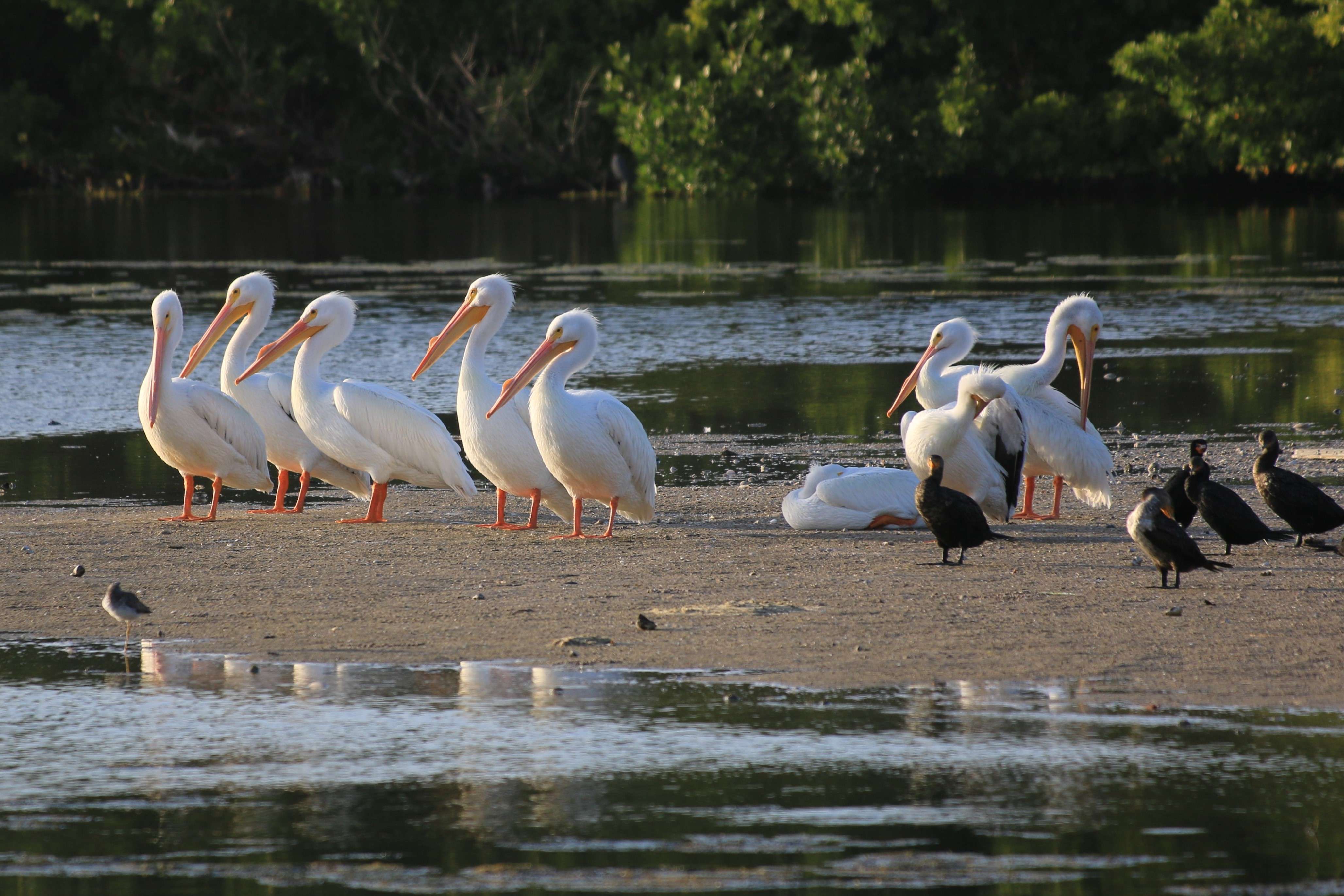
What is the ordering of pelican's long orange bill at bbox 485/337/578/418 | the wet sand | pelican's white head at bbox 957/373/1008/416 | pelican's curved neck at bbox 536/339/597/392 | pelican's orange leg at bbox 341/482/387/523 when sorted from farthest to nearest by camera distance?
pelican's orange leg at bbox 341/482/387/523 < pelican's long orange bill at bbox 485/337/578/418 < pelican's curved neck at bbox 536/339/597/392 < pelican's white head at bbox 957/373/1008/416 < the wet sand

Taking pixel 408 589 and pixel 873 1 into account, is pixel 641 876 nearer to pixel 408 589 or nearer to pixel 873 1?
pixel 408 589

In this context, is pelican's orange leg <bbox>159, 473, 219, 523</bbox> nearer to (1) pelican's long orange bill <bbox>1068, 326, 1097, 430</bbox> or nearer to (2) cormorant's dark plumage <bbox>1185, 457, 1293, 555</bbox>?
(2) cormorant's dark plumage <bbox>1185, 457, 1293, 555</bbox>

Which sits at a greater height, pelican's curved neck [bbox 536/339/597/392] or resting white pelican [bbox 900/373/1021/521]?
pelican's curved neck [bbox 536/339/597/392]

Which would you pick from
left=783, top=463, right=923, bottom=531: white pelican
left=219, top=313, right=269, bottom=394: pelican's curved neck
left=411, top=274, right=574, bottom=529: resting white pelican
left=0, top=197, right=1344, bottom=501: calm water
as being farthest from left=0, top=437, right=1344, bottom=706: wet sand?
left=0, top=197, right=1344, bottom=501: calm water

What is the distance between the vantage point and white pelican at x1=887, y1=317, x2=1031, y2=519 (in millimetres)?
7836

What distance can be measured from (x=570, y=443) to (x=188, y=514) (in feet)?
6.38

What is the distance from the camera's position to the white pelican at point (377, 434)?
8305 millimetres

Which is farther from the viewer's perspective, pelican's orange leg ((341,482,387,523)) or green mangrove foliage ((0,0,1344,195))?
green mangrove foliage ((0,0,1344,195))

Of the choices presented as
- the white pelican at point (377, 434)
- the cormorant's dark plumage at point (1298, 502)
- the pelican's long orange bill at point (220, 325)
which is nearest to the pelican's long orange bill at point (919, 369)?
the white pelican at point (377, 434)

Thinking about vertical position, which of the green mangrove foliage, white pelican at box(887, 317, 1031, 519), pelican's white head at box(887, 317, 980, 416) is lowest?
white pelican at box(887, 317, 1031, 519)

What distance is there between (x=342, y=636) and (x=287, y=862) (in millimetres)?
1900

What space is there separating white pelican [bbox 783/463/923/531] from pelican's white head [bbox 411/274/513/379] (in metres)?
2.01

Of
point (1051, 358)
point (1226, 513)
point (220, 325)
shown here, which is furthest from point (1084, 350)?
point (220, 325)

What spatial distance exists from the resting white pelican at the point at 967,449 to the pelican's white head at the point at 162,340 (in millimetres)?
3510
